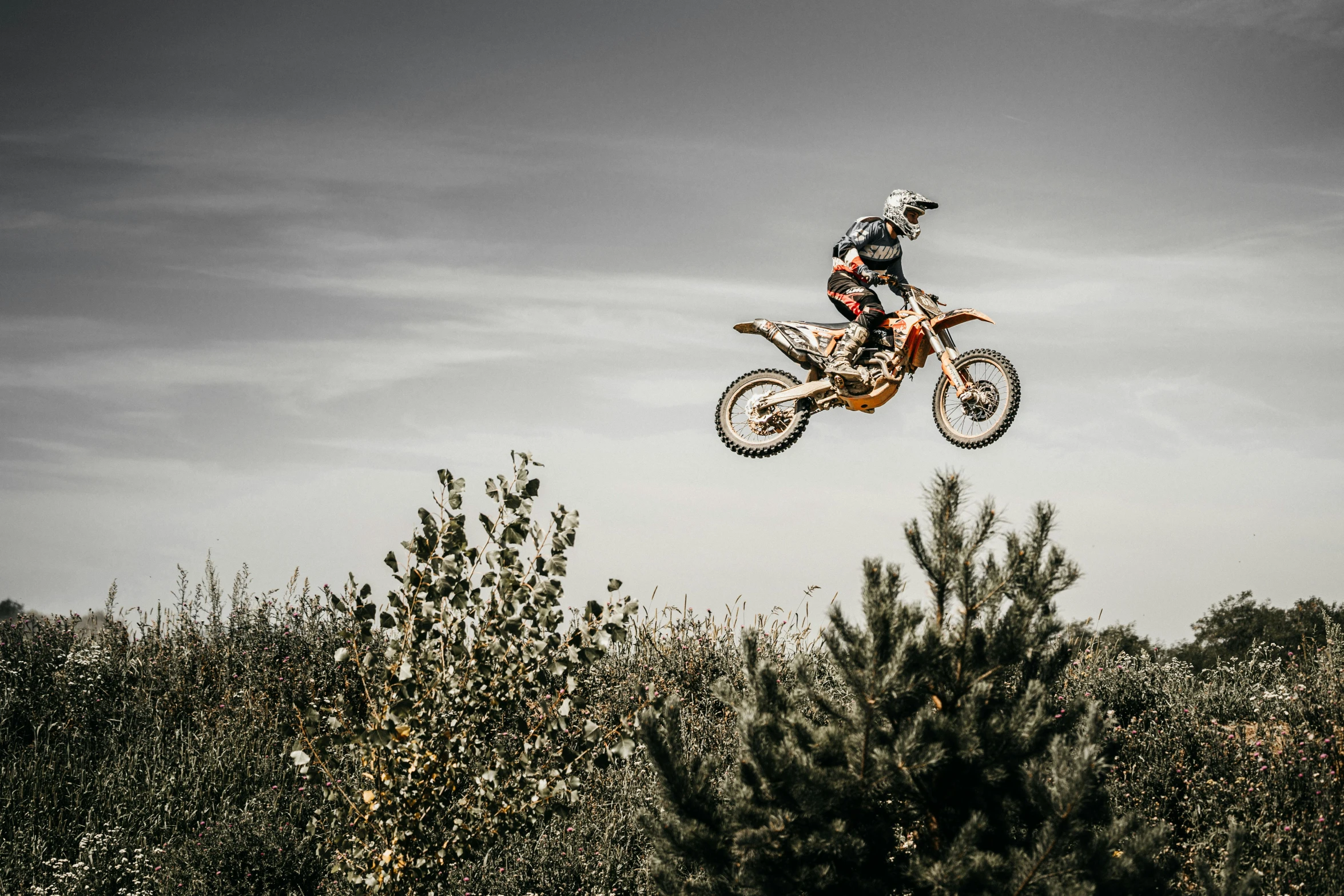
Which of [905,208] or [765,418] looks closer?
[905,208]

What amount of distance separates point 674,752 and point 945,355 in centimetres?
533

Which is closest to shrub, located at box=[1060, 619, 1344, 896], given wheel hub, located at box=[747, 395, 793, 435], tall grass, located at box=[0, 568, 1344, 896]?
tall grass, located at box=[0, 568, 1344, 896]

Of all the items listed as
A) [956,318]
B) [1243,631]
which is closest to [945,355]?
[956,318]

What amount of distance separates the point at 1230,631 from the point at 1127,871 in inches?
716

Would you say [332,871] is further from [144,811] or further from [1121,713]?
[1121,713]

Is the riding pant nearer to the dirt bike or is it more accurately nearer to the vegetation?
the dirt bike

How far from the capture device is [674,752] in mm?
4820

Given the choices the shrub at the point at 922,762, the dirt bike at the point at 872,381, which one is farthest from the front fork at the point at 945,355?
the shrub at the point at 922,762

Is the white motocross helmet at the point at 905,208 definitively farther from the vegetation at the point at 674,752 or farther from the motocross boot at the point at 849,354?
the vegetation at the point at 674,752

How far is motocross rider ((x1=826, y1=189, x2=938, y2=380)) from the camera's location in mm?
8633

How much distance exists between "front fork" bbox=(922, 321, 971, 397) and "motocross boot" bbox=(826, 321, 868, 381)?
59 centimetres

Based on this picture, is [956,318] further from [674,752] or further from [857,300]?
[674,752]

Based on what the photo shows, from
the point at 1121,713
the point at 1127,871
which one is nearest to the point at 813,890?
the point at 1127,871

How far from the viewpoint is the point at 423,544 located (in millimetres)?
5930
